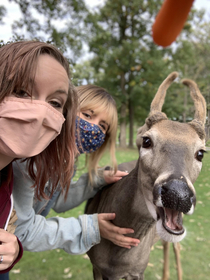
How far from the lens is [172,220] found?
1.31m

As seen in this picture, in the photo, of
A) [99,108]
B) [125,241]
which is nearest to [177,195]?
[125,241]

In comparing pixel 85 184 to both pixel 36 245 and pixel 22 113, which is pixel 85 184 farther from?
pixel 22 113

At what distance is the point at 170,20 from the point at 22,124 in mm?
2505

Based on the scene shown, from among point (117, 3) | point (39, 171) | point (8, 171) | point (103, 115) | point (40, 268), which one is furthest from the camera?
point (117, 3)

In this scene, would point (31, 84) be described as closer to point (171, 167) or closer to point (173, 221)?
point (171, 167)

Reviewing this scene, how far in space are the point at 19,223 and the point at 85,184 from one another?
1090mm

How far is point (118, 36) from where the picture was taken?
463 inches

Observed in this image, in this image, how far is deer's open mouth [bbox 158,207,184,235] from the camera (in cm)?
127

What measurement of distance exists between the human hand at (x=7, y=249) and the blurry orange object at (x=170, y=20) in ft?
9.46

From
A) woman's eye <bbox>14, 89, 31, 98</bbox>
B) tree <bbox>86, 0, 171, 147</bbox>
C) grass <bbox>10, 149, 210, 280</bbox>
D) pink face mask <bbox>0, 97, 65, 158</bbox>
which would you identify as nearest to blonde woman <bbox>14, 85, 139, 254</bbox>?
pink face mask <bbox>0, 97, 65, 158</bbox>

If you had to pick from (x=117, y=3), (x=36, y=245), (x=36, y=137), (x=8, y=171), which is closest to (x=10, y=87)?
(x=36, y=137)

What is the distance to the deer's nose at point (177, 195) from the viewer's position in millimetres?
1128

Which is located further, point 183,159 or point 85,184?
point 85,184

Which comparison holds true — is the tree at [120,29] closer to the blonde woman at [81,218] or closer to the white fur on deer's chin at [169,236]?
the blonde woman at [81,218]
